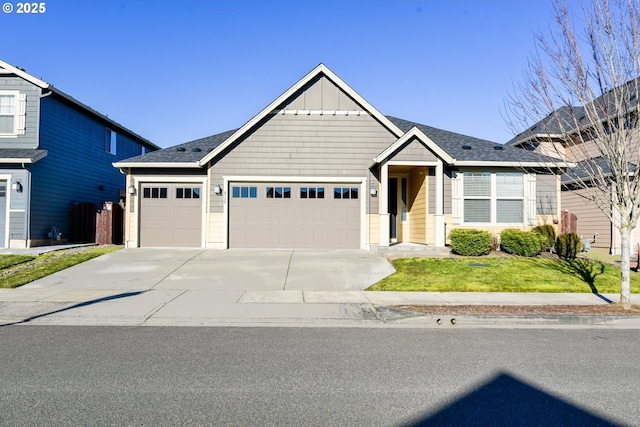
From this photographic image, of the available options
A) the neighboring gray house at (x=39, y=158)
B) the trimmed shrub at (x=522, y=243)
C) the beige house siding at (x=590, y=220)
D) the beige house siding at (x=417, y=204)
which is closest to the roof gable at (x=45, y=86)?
the neighboring gray house at (x=39, y=158)

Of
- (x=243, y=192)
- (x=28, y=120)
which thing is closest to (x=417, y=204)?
(x=243, y=192)

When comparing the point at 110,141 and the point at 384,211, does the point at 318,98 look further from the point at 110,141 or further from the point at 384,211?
the point at 110,141

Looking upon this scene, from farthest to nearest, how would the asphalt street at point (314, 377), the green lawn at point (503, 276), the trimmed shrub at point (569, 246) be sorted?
the trimmed shrub at point (569, 246) < the green lawn at point (503, 276) < the asphalt street at point (314, 377)

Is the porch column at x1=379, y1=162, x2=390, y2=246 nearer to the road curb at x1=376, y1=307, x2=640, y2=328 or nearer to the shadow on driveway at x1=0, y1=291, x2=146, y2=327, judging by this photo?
the road curb at x1=376, y1=307, x2=640, y2=328

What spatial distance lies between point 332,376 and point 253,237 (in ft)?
39.1

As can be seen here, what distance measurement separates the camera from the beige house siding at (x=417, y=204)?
15980 mm

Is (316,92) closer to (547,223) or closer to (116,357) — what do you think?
(547,223)

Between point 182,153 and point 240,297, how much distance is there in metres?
9.81

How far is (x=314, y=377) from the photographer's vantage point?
15.3 ft

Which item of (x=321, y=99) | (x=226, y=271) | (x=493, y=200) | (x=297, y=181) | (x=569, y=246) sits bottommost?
(x=226, y=271)

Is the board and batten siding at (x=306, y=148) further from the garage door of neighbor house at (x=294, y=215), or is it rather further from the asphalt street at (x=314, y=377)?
the asphalt street at (x=314, y=377)

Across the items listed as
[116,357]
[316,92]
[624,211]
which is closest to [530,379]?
[116,357]

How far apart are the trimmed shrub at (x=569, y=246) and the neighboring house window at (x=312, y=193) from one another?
28.3 ft

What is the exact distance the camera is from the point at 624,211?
27.7 ft
